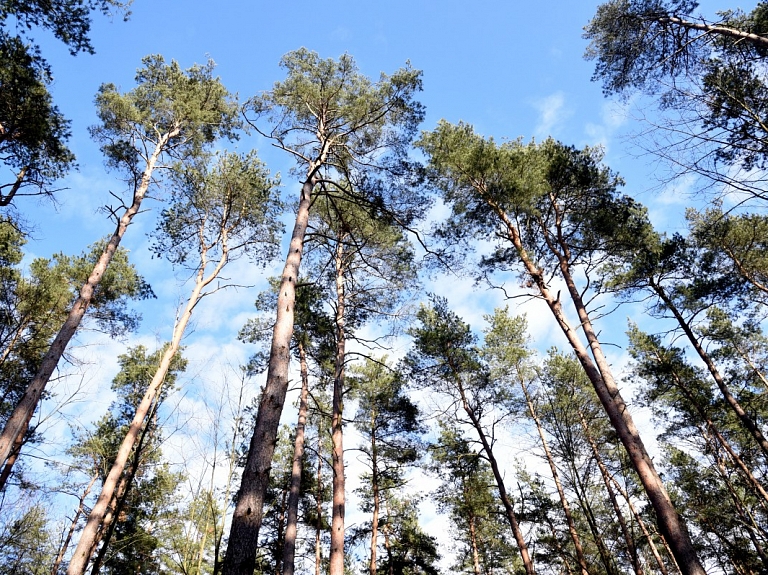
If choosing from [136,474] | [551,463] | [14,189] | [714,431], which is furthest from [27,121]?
[714,431]

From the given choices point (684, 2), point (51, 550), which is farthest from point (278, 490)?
point (684, 2)

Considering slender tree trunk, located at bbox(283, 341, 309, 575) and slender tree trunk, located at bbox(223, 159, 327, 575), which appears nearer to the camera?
slender tree trunk, located at bbox(223, 159, 327, 575)

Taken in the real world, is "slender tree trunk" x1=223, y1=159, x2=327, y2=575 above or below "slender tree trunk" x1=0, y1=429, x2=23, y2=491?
below

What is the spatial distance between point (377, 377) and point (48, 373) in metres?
9.88

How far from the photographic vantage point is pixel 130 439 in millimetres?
7621

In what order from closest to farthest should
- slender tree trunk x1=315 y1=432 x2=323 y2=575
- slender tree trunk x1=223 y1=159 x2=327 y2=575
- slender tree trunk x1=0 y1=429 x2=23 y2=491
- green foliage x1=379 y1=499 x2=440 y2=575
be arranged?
slender tree trunk x1=223 y1=159 x2=327 y2=575 < slender tree trunk x1=0 y1=429 x2=23 y2=491 < green foliage x1=379 y1=499 x2=440 y2=575 < slender tree trunk x1=315 y1=432 x2=323 y2=575

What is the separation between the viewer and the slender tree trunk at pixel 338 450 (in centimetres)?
675

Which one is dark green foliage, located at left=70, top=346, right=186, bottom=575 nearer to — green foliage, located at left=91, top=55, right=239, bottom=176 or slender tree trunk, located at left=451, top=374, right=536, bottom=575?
green foliage, located at left=91, top=55, right=239, bottom=176

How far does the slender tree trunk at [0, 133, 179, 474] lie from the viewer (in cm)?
613

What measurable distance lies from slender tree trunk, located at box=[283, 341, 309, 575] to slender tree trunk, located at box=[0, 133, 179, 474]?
518 centimetres

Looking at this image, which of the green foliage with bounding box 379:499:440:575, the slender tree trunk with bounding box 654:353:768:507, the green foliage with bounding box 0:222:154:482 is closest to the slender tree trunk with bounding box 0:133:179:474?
the green foliage with bounding box 0:222:154:482

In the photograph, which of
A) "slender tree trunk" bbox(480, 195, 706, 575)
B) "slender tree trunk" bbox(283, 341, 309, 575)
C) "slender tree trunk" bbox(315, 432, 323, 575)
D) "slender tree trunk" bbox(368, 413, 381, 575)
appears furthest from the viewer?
"slender tree trunk" bbox(315, 432, 323, 575)

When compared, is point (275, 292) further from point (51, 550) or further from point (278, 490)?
point (51, 550)

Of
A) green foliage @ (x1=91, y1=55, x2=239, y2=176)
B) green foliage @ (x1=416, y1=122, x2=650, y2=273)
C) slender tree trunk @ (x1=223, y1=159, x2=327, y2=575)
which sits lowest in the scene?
slender tree trunk @ (x1=223, y1=159, x2=327, y2=575)
